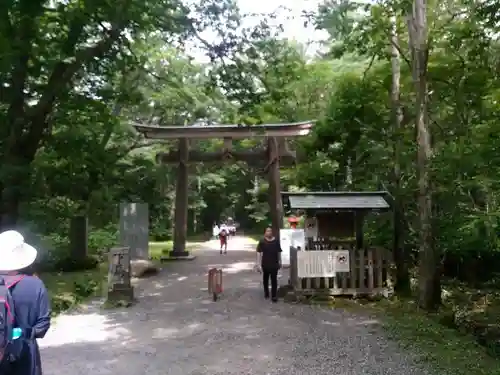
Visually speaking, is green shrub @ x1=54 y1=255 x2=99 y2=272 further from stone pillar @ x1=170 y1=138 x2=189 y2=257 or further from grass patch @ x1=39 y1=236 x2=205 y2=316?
stone pillar @ x1=170 y1=138 x2=189 y2=257

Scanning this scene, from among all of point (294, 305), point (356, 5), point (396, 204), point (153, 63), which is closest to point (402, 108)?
point (396, 204)

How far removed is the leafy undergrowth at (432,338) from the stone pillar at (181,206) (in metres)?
10.2

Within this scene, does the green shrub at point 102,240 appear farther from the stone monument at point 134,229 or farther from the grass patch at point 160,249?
the stone monument at point 134,229

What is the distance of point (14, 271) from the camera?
351 centimetres

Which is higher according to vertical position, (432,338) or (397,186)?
(397,186)

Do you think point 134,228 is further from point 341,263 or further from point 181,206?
point 341,263

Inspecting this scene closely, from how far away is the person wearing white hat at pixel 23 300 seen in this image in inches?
135

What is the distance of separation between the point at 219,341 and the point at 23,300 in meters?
4.15

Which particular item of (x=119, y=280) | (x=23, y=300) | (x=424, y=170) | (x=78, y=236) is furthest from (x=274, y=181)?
(x=23, y=300)

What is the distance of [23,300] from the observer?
3430 millimetres

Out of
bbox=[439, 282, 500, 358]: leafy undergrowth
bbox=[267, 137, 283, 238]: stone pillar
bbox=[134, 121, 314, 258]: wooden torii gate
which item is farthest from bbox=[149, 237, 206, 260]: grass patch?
bbox=[439, 282, 500, 358]: leafy undergrowth

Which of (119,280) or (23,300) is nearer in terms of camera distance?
(23,300)

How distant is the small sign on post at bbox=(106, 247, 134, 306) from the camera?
1010cm

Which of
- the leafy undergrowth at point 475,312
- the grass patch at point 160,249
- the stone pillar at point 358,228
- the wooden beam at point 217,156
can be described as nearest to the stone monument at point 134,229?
the grass patch at point 160,249
